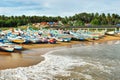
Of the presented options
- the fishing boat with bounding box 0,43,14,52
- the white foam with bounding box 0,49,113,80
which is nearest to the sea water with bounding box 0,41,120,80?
the white foam with bounding box 0,49,113,80

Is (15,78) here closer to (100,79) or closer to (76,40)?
(100,79)

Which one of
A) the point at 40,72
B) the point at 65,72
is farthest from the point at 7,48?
the point at 65,72

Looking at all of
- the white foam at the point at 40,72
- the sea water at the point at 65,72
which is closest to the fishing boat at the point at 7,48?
the sea water at the point at 65,72

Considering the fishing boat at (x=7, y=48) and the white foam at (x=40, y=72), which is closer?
the white foam at (x=40, y=72)

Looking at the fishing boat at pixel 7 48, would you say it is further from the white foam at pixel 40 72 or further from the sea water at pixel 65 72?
the white foam at pixel 40 72

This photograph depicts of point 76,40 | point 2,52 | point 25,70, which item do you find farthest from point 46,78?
point 76,40

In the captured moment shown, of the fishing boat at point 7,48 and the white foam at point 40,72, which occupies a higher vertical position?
the fishing boat at point 7,48

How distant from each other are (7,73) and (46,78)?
16.0 feet

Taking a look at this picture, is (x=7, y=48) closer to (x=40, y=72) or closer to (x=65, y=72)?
(x=40, y=72)

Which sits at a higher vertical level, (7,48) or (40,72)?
(7,48)

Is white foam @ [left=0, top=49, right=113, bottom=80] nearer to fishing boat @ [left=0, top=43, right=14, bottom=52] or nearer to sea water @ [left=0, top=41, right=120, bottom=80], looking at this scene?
sea water @ [left=0, top=41, right=120, bottom=80]

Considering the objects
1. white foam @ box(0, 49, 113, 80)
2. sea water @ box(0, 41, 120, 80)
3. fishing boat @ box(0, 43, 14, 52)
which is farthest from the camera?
fishing boat @ box(0, 43, 14, 52)

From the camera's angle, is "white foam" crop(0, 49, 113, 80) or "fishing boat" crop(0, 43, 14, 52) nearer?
"white foam" crop(0, 49, 113, 80)

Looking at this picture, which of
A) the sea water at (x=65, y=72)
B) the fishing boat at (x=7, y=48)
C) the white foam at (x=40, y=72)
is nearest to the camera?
the white foam at (x=40, y=72)
